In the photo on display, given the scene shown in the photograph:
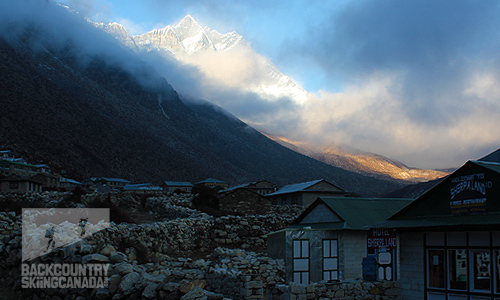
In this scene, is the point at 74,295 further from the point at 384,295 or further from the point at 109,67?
the point at 109,67

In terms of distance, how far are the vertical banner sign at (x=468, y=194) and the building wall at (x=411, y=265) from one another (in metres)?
1.48

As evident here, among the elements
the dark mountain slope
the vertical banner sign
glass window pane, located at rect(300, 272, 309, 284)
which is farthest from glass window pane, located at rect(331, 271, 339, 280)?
the dark mountain slope

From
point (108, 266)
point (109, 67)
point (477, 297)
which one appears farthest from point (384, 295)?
point (109, 67)

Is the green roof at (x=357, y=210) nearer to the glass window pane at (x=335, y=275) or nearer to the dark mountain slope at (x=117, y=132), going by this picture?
the glass window pane at (x=335, y=275)

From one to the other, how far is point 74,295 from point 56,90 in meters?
118

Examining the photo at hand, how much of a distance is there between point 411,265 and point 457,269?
1.49 m

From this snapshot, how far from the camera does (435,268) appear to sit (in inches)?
517

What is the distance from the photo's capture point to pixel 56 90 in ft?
379

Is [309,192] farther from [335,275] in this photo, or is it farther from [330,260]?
[335,275]

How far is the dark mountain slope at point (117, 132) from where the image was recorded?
308 ft

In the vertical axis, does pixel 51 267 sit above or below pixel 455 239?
below

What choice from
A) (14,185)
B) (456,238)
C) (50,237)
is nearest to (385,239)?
(456,238)

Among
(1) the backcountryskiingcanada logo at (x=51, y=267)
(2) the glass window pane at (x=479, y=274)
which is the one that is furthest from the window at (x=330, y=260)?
(1) the backcountryskiingcanada logo at (x=51, y=267)

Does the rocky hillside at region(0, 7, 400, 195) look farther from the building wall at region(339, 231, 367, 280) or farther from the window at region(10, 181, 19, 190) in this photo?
the building wall at region(339, 231, 367, 280)
